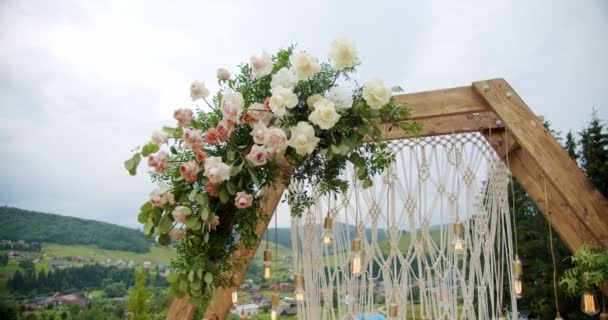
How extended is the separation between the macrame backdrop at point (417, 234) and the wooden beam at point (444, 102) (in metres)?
0.23

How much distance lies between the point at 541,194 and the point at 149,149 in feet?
5.16

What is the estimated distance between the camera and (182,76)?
3178 mm

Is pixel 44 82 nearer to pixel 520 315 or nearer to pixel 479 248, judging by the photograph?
pixel 479 248

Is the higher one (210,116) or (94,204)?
(210,116)

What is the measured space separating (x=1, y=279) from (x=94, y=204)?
24.3 inches

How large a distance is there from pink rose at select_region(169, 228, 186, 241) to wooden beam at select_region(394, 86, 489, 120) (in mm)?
1116

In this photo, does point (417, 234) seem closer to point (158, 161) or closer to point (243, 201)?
point (243, 201)

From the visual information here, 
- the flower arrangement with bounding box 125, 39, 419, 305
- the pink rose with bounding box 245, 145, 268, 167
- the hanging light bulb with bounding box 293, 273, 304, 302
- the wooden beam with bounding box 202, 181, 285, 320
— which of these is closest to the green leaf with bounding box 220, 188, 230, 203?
the flower arrangement with bounding box 125, 39, 419, 305

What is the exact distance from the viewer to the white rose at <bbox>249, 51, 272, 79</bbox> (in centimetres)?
143

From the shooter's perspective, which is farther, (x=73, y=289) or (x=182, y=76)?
(x=182, y=76)

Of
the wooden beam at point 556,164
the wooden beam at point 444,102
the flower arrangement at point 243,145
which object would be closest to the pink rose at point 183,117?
the flower arrangement at point 243,145

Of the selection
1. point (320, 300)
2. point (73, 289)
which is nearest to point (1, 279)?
point (73, 289)

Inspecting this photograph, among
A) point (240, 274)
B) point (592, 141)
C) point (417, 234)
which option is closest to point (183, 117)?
point (240, 274)

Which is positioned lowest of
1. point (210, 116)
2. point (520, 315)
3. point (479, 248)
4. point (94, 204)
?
point (520, 315)
